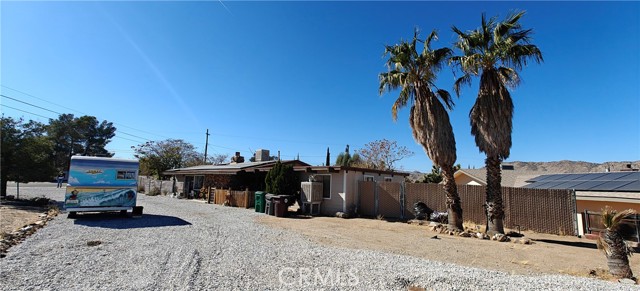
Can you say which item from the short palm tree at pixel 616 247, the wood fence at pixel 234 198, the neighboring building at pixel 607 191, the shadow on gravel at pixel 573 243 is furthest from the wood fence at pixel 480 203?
the wood fence at pixel 234 198

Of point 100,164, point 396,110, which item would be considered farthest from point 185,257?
point 396,110

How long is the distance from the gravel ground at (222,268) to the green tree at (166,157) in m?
29.2

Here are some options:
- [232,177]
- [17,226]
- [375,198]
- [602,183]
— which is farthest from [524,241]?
[232,177]

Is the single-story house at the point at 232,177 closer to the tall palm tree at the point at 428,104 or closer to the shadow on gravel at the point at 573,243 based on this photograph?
the tall palm tree at the point at 428,104

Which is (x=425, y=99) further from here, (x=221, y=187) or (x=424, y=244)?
(x=221, y=187)

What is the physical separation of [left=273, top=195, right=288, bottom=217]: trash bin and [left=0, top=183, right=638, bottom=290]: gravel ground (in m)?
5.97

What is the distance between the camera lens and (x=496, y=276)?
552cm

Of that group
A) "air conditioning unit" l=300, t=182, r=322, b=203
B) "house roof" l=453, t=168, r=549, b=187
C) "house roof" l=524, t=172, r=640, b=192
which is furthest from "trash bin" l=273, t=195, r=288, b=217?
"house roof" l=453, t=168, r=549, b=187

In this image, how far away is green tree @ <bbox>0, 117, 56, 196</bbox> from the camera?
1599cm

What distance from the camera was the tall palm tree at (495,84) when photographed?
10469 millimetres

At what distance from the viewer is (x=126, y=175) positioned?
41.5ft

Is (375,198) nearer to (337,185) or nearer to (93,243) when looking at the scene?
(337,185)

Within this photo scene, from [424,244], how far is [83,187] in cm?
1253

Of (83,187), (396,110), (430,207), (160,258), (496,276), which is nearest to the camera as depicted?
(496,276)
